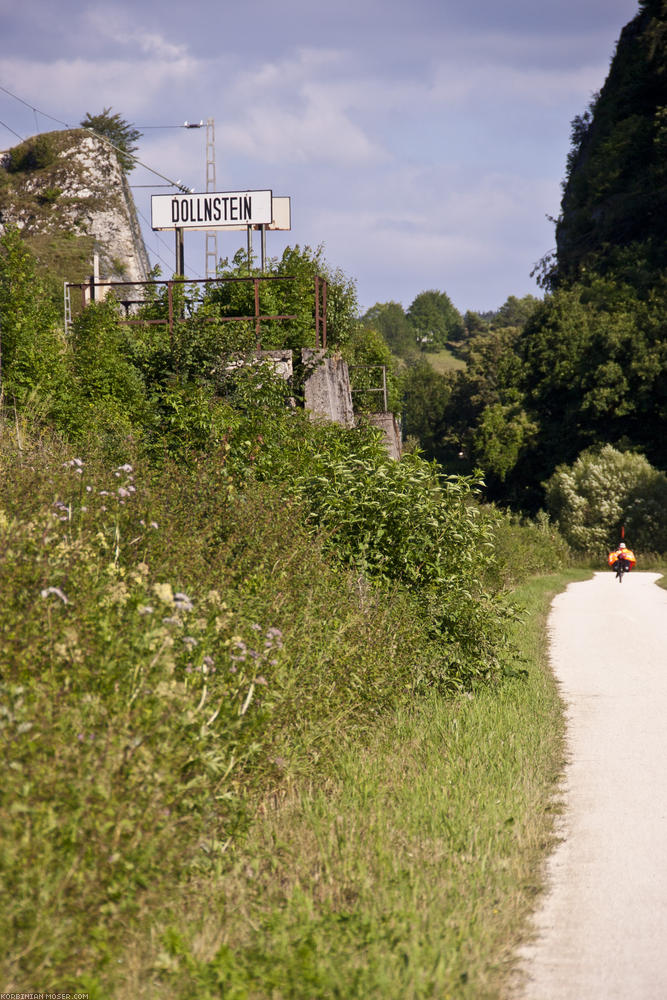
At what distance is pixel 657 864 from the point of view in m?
5.38

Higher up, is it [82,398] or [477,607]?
[82,398]

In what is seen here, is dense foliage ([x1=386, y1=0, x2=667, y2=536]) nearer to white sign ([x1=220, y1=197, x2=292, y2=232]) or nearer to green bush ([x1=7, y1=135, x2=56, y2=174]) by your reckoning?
white sign ([x1=220, y1=197, x2=292, y2=232])

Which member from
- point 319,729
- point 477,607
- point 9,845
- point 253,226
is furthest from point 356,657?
point 253,226

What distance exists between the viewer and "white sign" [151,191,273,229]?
125 ft

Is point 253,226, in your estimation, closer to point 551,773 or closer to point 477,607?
point 477,607

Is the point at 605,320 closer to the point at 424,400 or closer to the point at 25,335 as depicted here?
the point at 25,335

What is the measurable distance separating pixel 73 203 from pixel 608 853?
6596cm

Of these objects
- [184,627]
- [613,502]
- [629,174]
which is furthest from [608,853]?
[629,174]

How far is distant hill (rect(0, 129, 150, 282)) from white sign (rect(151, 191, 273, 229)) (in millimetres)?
22510

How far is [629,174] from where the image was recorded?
5741 centimetres

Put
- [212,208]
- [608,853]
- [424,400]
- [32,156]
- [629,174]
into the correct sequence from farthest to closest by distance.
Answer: [424,400] → [32,156] → [629,174] → [212,208] → [608,853]

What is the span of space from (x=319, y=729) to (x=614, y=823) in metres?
2.04

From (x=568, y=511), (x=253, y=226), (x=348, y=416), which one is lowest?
(x=568, y=511)

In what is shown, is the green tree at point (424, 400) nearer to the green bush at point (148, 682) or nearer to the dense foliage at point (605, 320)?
the dense foliage at point (605, 320)
